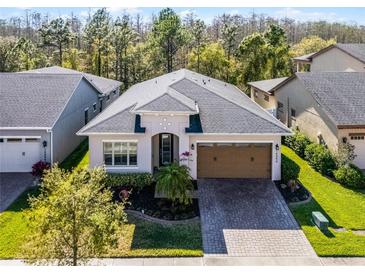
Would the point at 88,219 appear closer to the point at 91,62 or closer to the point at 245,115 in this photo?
the point at 245,115

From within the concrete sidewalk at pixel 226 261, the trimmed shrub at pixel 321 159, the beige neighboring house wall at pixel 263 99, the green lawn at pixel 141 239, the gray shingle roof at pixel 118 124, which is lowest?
the concrete sidewalk at pixel 226 261

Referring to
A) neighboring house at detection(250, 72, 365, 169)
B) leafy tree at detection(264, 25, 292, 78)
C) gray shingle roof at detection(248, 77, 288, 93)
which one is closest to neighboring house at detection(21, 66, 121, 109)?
gray shingle roof at detection(248, 77, 288, 93)

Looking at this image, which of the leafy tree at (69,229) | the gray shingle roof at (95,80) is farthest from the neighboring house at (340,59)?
the leafy tree at (69,229)

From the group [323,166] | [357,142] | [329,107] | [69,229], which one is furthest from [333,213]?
[69,229]

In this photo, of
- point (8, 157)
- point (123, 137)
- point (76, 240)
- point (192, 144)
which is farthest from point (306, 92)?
point (76, 240)

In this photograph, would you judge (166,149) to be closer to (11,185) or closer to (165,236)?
(165,236)

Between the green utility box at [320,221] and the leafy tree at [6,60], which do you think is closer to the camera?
the green utility box at [320,221]

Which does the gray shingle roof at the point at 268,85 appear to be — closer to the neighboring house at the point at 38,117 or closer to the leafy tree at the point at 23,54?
the neighboring house at the point at 38,117
